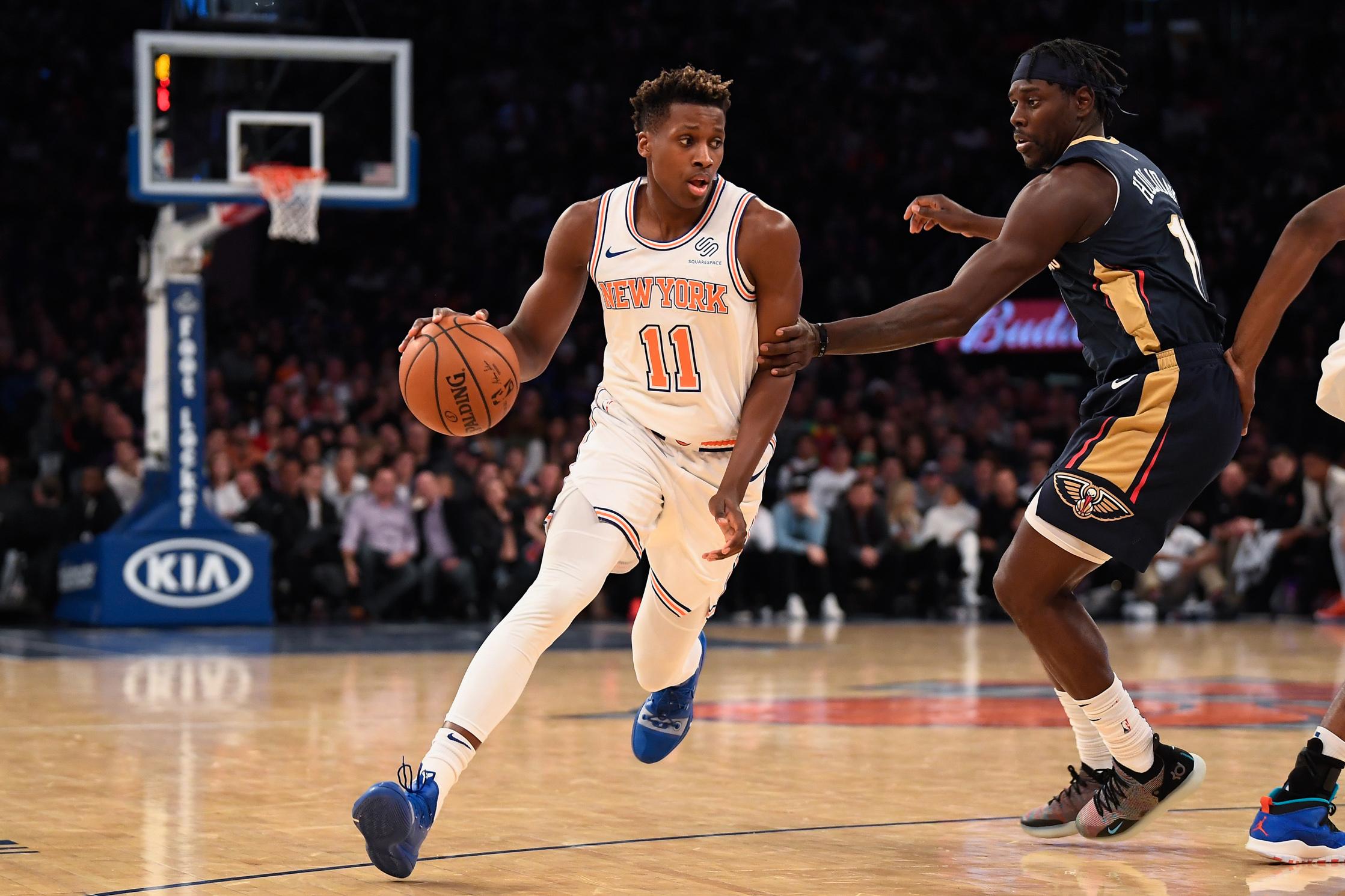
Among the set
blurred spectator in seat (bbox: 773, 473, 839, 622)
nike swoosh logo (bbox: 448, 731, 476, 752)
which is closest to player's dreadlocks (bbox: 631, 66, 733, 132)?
nike swoosh logo (bbox: 448, 731, 476, 752)

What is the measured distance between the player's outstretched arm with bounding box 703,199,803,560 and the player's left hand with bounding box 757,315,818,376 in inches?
10.3

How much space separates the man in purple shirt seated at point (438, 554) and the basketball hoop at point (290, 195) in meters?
2.98

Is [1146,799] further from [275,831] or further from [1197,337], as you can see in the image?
[275,831]

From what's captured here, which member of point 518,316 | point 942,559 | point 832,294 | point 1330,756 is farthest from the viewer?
point 832,294

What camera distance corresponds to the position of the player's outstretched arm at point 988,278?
450cm

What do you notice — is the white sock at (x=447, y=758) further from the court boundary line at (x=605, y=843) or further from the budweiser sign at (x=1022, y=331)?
the budweiser sign at (x=1022, y=331)

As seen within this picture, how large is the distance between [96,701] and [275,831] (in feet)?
12.8

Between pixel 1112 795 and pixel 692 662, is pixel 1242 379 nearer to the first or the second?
pixel 1112 795

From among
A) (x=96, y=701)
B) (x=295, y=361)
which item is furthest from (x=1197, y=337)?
(x=295, y=361)

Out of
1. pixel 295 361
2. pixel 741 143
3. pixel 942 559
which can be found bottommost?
pixel 942 559

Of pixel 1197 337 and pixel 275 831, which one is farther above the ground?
pixel 1197 337

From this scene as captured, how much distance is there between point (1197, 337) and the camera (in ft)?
15.4

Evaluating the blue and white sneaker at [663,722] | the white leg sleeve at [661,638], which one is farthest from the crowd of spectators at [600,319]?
the white leg sleeve at [661,638]

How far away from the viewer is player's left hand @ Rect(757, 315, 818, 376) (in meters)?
4.56
